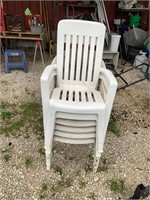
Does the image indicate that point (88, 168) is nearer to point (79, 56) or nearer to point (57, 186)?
point (57, 186)

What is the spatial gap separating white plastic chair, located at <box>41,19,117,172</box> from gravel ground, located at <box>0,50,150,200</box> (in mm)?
130

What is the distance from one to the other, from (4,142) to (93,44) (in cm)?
128

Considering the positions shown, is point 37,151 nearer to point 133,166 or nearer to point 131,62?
point 133,166

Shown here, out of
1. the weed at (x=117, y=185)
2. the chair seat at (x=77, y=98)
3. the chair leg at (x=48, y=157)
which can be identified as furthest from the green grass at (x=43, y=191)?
the chair seat at (x=77, y=98)

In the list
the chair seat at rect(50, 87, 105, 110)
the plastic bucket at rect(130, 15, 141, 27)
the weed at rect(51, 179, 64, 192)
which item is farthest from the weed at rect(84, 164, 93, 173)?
the plastic bucket at rect(130, 15, 141, 27)

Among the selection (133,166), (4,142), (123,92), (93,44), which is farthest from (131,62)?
(4,142)

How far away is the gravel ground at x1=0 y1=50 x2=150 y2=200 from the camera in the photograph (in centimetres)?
152

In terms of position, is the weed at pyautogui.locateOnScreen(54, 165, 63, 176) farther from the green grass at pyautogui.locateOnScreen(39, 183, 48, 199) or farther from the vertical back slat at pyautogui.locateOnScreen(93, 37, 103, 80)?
the vertical back slat at pyautogui.locateOnScreen(93, 37, 103, 80)

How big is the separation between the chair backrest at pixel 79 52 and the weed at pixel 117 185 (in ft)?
2.87

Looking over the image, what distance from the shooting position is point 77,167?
1.73 meters

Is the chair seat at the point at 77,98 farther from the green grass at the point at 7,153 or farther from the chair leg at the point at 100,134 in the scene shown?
the green grass at the point at 7,153

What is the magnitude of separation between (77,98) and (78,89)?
27cm

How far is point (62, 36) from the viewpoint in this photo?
1.78 meters

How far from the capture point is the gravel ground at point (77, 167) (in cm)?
152
